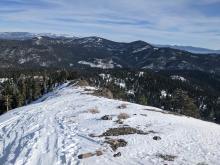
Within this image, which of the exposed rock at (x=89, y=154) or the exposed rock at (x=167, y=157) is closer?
the exposed rock at (x=167, y=157)

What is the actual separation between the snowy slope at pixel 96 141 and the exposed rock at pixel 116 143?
37 centimetres

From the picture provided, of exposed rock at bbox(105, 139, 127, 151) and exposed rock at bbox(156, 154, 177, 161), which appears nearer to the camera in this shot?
exposed rock at bbox(156, 154, 177, 161)

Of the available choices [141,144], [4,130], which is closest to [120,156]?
[141,144]

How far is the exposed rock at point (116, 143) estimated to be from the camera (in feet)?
92.2

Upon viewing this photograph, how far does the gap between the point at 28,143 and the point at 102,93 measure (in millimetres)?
44212

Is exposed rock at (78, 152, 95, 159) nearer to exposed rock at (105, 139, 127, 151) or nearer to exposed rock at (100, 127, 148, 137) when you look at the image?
exposed rock at (105, 139, 127, 151)

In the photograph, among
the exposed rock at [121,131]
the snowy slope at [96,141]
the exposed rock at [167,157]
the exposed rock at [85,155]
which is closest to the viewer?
the exposed rock at [167,157]

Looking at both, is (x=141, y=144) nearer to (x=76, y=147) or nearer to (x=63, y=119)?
(x=76, y=147)

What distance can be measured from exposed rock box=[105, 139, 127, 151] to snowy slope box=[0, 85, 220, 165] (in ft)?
1.20

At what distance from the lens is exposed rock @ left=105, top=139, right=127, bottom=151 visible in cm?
2812

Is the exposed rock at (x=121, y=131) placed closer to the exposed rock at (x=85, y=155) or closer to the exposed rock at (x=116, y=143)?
the exposed rock at (x=116, y=143)

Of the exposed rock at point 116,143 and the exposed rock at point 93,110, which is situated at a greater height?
the exposed rock at point 116,143

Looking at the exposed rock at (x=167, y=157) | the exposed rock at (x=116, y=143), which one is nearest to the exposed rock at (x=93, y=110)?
the exposed rock at (x=116, y=143)

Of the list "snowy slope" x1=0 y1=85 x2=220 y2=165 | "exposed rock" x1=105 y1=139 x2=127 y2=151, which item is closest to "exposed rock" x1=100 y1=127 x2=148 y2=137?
"snowy slope" x1=0 y1=85 x2=220 y2=165
